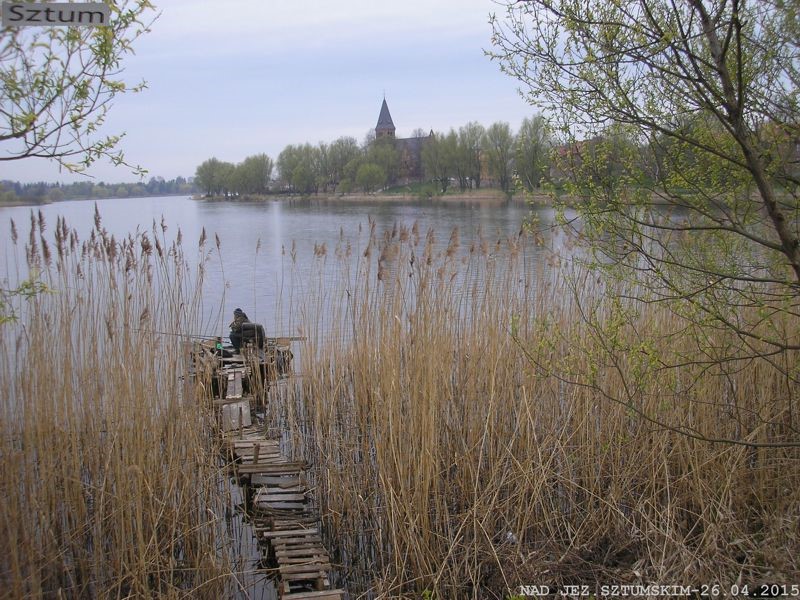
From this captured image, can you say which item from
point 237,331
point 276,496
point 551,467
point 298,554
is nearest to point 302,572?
point 298,554

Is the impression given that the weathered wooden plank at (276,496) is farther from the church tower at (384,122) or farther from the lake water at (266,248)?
the church tower at (384,122)

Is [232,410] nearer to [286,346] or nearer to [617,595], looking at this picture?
[286,346]

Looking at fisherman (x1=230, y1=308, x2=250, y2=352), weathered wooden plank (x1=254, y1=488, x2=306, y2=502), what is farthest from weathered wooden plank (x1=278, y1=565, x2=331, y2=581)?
fisherman (x1=230, y1=308, x2=250, y2=352)

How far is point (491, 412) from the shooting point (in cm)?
486

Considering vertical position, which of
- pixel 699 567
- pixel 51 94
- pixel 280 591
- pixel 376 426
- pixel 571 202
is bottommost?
pixel 280 591

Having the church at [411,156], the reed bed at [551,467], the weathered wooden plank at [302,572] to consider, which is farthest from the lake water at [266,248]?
the church at [411,156]

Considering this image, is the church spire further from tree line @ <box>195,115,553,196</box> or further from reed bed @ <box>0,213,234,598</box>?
reed bed @ <box>0,213,234,598</box>

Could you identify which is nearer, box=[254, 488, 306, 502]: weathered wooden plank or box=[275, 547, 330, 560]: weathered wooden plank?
box=[275, 547, 330, 560]: weathered wooden plank

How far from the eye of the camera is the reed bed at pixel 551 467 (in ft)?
14.0

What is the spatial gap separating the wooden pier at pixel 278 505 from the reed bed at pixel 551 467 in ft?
0.85

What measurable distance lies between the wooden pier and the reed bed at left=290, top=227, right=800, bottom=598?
26cm

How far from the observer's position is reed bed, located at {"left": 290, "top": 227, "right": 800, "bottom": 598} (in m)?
4.28

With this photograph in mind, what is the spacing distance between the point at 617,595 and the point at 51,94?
12.0 ft

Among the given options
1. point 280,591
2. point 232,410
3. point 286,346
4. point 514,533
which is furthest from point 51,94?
point 286,346
